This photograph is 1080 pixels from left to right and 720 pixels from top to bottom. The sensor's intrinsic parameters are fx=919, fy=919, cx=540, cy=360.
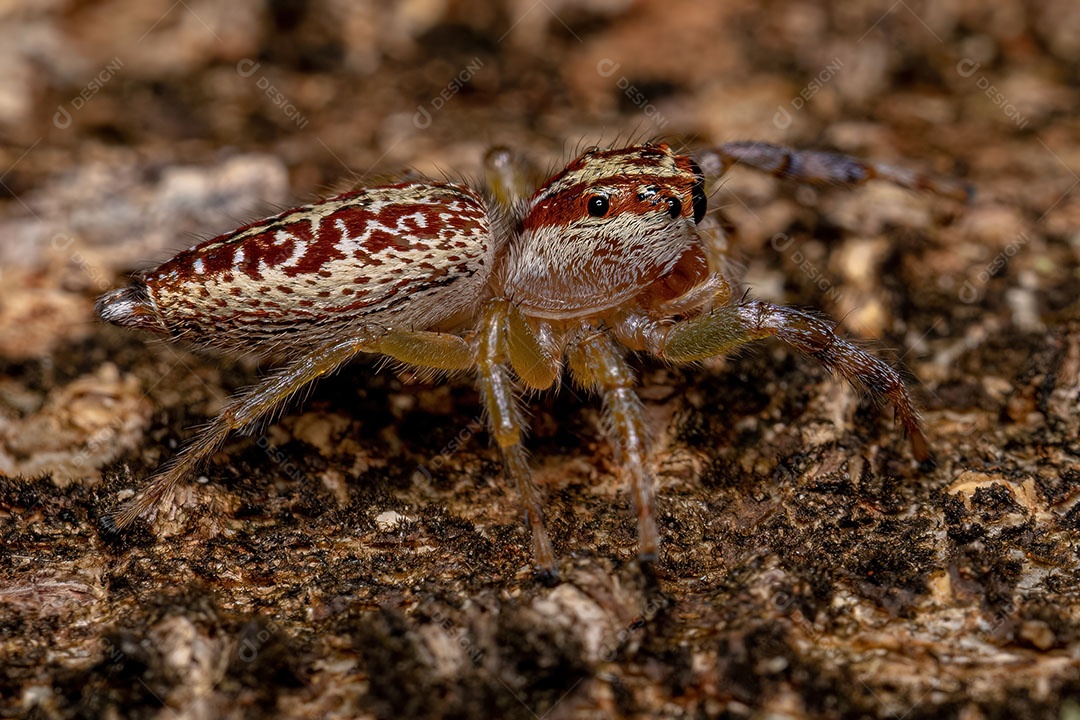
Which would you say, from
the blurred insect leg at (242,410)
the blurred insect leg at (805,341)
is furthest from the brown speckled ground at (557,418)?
the blurred insect leg at (805,341)

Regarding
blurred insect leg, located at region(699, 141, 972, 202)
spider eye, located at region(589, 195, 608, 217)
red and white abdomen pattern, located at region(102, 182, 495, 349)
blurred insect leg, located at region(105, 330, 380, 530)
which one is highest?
blurred insect leg, located at region(699, 141, 972, 202)

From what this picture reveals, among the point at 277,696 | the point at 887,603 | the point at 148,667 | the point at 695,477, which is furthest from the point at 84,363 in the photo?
the point at 887,603

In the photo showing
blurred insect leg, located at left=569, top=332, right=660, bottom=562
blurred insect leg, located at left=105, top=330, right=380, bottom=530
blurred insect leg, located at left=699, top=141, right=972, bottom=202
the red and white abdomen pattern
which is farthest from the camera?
blurred insect leg, located at left=699, top=141, right=972, bottom=202

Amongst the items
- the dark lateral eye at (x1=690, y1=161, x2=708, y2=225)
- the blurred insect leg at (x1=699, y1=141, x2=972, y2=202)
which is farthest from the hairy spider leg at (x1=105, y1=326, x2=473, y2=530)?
the blurred insect leg at (x1=699, y1=141, x2=972, y2=202)

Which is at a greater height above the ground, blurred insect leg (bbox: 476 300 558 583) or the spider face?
the spider face

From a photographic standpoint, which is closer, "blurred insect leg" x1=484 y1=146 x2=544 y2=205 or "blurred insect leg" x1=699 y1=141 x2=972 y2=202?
"blurred insect leg" x1=699 y1=141 x2=972 y2=202

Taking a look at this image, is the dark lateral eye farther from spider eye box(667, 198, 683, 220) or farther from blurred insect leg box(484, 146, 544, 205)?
blurred insect leg box(484, 146, 544, 205)

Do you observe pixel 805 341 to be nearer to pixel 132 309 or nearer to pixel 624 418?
pixel 624 418
